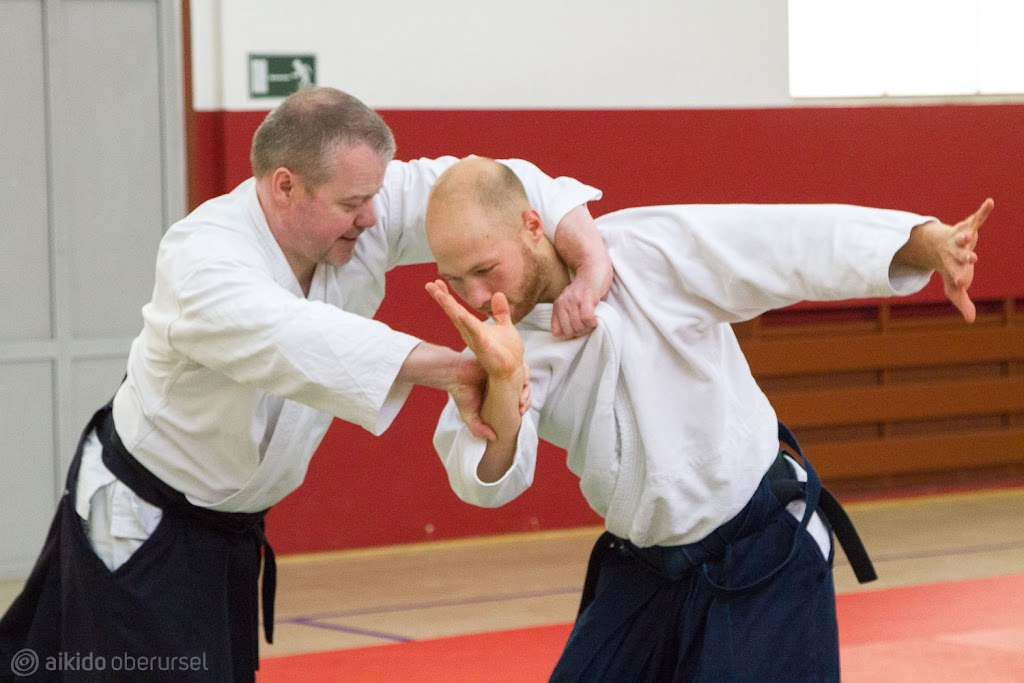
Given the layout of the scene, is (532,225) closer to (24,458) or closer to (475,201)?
(475,201)

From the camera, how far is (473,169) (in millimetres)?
1917

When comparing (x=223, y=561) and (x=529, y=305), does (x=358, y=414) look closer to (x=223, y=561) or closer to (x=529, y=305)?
(x=529, y=305)

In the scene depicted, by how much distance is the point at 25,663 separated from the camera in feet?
7.26

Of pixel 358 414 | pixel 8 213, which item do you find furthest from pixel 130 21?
pixel 358 414

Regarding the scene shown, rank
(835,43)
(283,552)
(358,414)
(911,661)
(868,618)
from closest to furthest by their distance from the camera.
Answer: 1. (358,414)
2. (911,661)
3. (868,618)
4. (283,552)
5. (835,43)

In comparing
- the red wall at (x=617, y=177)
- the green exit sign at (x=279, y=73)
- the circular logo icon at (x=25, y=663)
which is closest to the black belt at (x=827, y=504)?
the circular logo icon at (x=25, y=663)

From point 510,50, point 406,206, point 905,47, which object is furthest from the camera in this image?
point 905,47

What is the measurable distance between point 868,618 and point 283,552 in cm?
192

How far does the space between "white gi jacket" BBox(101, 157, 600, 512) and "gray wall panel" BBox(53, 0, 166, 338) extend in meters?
2.05

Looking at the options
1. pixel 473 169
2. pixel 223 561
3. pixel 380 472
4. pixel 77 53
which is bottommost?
pixel 380 472

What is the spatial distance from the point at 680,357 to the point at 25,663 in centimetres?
120

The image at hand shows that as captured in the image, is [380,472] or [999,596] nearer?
[999,596]

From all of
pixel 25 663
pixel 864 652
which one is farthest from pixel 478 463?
pixel 864 652

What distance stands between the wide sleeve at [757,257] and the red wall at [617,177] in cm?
249
